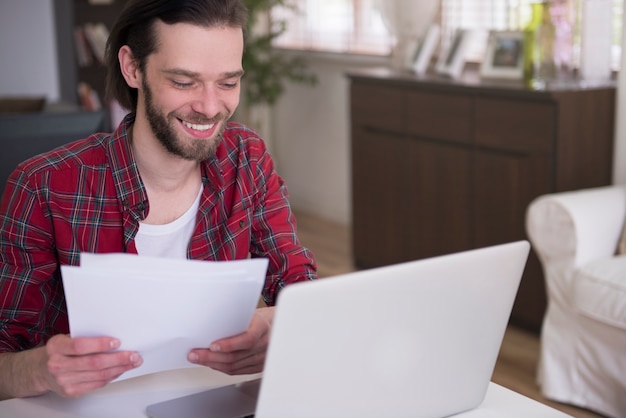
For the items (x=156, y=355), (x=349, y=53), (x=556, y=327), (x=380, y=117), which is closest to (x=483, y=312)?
(x=156, y=355)

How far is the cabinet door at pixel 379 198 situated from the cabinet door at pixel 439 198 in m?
0.07

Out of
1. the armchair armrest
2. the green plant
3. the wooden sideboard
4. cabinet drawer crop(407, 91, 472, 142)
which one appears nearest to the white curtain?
the wooden sideboard

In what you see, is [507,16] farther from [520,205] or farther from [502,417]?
[502,417]

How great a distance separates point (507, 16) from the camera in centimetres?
415

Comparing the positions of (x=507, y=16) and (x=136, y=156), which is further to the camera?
(x=507, y=16)

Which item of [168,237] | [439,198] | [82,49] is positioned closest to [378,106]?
[439,198]

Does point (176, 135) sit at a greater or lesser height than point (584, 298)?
greater

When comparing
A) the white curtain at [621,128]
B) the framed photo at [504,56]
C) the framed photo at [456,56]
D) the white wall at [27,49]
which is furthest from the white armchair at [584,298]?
the white wall at [27,49]

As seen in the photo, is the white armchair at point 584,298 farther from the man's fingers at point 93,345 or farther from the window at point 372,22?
the man's fingers at point 93,345

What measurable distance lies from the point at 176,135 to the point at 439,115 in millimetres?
2353

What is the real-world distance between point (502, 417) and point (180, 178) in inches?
27.6

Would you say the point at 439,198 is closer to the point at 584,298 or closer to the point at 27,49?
the point at 584,298

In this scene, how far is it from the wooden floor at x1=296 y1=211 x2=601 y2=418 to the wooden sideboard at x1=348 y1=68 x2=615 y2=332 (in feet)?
0.30

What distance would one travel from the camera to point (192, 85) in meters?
1.52
